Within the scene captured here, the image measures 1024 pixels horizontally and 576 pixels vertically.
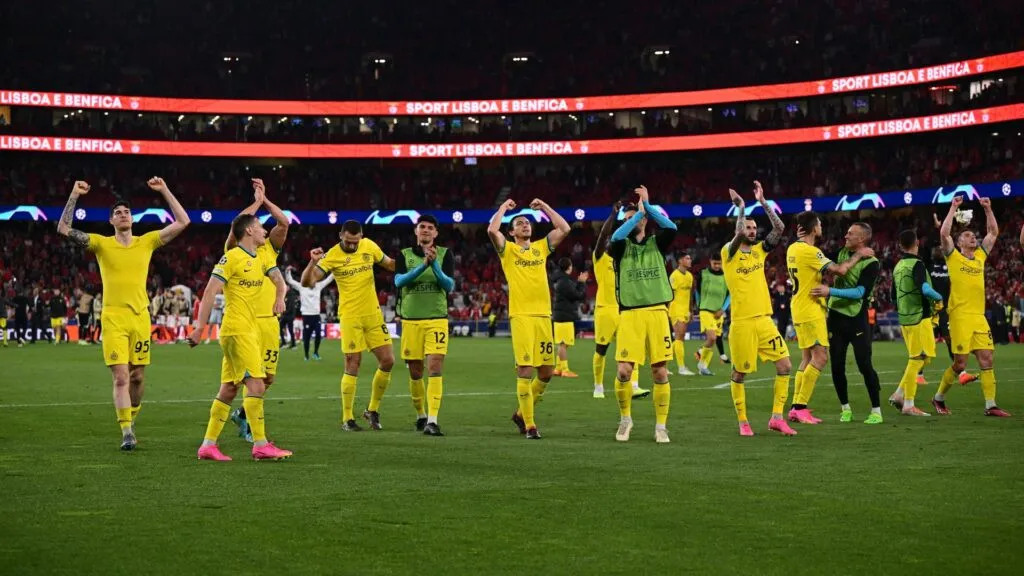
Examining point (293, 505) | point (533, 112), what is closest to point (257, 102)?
point (533, 112)

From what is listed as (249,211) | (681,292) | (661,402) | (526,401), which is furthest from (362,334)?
(681,292)

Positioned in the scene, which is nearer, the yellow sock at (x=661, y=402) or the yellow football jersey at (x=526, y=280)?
the yellow sock at (x=661, y=402)

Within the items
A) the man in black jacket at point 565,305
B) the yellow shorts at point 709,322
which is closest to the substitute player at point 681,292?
the yellow shorts at point 709,322

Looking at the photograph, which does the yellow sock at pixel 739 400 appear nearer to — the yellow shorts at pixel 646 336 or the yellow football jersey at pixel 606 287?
→ the yellow shorts at pixel 646 336

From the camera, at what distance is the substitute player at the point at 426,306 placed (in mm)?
14047

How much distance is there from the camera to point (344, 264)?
1475 cm

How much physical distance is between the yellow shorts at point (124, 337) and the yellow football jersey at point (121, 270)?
0.30 feet

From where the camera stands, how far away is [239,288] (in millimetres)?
11703

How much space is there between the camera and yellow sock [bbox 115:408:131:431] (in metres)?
12.3

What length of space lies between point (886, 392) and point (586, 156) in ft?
183

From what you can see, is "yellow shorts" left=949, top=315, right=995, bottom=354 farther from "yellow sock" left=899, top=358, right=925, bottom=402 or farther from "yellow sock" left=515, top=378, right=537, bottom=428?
"yellow sock" left=515, top=378, right=537, bottom=428

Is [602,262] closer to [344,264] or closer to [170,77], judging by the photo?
[344,264]

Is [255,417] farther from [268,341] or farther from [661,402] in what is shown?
[661,402]

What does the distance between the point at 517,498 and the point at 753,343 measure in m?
5.85
